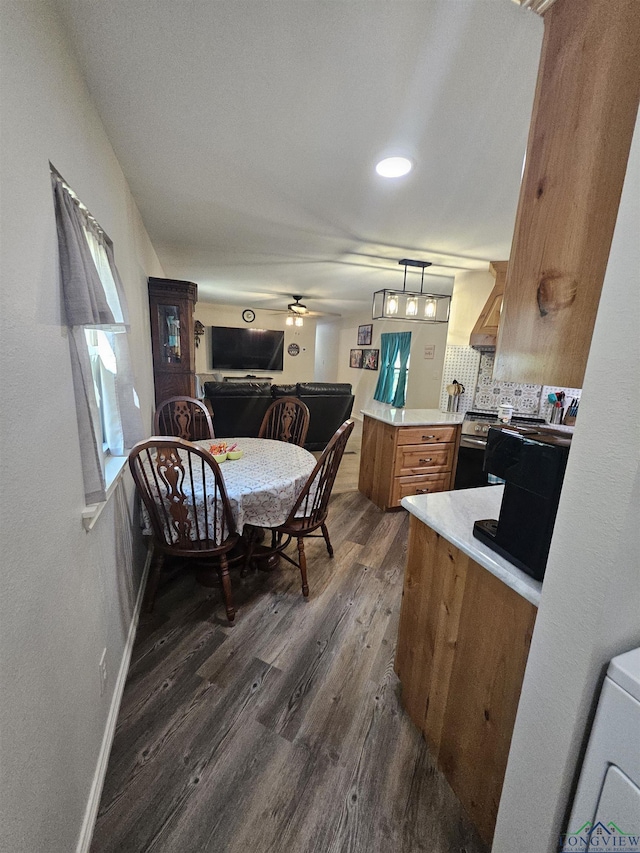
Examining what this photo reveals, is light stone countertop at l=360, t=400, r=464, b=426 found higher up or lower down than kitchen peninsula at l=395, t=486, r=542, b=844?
higher up

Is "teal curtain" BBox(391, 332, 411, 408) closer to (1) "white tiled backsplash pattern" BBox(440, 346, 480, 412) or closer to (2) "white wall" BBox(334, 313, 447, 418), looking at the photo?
(2) "white wall" BBox(334, 313, 447, 418)

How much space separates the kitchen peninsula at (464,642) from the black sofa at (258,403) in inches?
120

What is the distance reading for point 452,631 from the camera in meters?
1.13

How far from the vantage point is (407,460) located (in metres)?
3.08

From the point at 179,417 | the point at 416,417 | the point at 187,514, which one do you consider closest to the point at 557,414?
the point at 416,417

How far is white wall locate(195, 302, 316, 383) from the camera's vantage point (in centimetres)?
732

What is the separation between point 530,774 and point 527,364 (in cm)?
93

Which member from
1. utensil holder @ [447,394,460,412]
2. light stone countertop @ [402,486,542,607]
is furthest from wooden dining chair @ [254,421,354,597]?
utensil holder @ [447,394,460,412]

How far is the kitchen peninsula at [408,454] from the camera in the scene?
9.96 ft

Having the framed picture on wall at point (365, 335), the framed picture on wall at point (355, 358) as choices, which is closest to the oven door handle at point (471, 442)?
the framed picture on wall at point (365, 335)

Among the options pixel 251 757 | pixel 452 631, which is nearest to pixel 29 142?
pixel 452 631

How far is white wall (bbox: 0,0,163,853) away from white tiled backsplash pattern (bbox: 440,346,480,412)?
3.24 metres

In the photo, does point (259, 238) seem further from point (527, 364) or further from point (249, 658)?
point (249, 658)

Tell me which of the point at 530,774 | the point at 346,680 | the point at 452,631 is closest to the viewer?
the point at 530,774
